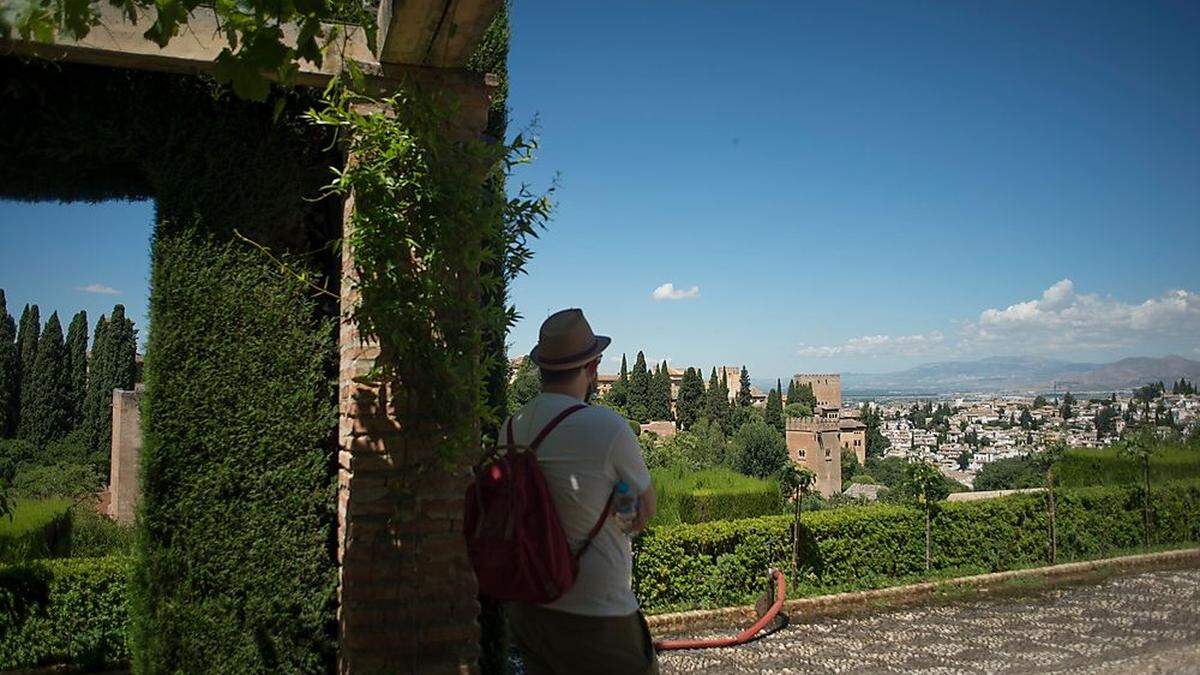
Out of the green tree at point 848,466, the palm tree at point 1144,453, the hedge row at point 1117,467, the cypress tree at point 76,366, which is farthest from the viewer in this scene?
the green tree at point 848,466

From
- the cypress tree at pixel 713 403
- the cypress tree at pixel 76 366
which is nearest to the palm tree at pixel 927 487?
the cypress tree at pixel 76 366

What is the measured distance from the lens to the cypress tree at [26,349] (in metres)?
14.1

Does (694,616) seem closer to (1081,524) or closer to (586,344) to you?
(586,344)

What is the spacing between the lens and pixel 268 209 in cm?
365

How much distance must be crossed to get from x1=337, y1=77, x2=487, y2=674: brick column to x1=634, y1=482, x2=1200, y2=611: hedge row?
4785 millimetres

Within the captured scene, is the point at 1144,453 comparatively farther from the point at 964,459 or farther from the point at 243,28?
the point at 964,459

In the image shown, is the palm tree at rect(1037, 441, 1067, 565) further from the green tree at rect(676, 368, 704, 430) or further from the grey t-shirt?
the green tree at rect(676, 368, 704, 430)

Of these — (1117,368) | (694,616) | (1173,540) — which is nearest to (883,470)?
(1117,368)

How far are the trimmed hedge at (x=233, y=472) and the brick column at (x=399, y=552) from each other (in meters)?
0.30

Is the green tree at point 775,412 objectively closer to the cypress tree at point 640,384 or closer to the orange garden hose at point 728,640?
the cypress tree at point 640,384

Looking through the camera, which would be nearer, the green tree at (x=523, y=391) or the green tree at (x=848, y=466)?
the green tree at (x=523, y=391)

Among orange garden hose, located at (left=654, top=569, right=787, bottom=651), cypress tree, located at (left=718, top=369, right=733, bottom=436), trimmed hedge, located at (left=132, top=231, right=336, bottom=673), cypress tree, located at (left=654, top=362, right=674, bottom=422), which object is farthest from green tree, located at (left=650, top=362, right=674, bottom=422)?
trimmed hedge, located at (left=132, top=231, right=336, bottom=673)

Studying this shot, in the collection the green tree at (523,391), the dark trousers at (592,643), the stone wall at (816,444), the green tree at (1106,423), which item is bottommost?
the stone wall at (816,444)

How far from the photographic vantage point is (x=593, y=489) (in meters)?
2.17
